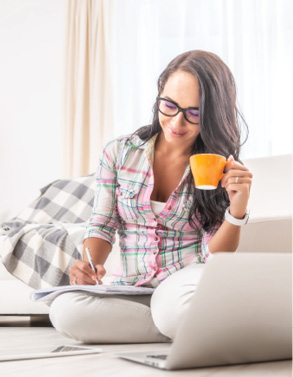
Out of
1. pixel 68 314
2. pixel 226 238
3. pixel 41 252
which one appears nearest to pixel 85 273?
pixel 68 314

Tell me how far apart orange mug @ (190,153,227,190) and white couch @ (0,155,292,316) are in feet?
1.39

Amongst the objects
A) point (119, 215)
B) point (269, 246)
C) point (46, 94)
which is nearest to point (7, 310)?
point (119, 215)

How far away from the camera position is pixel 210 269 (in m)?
0.97

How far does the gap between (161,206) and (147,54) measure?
3.35 metres

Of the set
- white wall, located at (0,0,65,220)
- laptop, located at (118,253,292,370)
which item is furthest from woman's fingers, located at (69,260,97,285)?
white wall, located at (0,0,65,220)

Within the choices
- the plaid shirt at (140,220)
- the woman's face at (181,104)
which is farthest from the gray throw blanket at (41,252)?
the woman's face at (181,104)

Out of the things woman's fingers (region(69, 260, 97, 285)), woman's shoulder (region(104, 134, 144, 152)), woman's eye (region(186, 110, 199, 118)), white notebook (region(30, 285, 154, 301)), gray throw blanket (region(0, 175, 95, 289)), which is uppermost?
woman's eye (region(186, 110, 199, 118))

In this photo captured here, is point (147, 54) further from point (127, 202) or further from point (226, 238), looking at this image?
point (226, 238)

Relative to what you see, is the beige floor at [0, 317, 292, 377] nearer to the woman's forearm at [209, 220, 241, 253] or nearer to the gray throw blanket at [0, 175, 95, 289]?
the woman's forearm at [209, 220, 241, 253]

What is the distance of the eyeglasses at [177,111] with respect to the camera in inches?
70.0

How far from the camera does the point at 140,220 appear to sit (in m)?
1.89

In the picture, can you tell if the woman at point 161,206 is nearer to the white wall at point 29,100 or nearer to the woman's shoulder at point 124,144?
the woman's shoulder at point 124,144

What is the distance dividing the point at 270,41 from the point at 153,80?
972mm

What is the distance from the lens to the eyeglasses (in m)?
1.78
